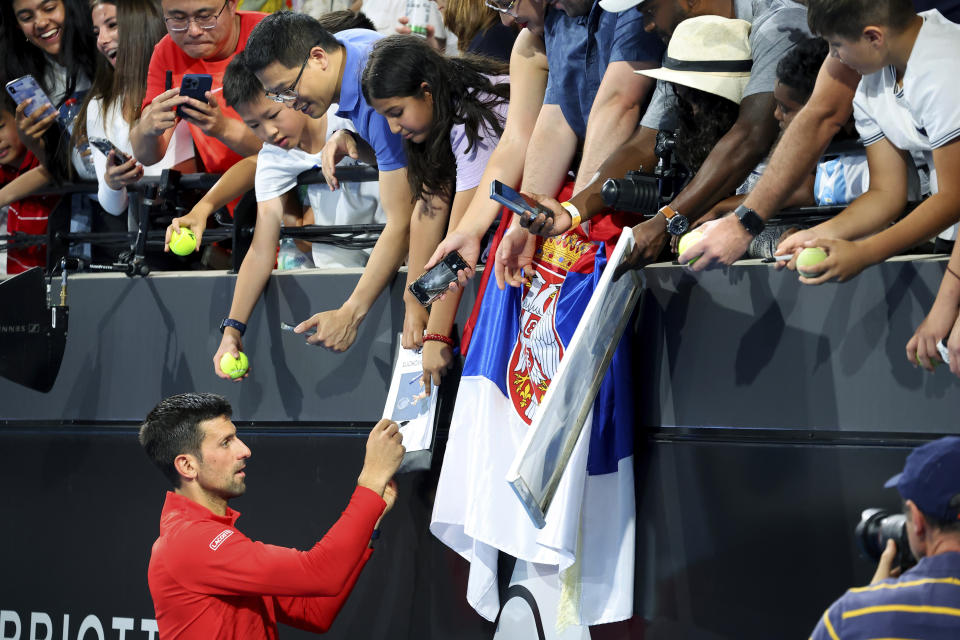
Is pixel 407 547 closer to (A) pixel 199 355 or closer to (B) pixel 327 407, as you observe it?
(B) pixel 327 407

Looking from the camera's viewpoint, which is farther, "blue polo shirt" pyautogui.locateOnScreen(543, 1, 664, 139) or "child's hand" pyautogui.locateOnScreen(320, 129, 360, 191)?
A: "child's hand" pyautogui.locateOnScreen(320, 129, 360, 191)

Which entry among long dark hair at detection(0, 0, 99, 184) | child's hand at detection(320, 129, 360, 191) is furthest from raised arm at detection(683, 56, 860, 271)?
long dark hair at detection(0, 0, 99, 184)

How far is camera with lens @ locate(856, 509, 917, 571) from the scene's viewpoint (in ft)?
7.98

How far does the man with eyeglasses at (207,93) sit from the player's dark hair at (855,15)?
94.3 inches

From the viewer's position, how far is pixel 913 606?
2.21 metres

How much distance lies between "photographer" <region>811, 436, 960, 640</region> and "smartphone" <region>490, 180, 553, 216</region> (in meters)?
1.13

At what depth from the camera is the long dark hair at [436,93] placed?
12.2 feet

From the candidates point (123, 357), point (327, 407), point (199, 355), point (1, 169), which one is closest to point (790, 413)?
point (327, 407)

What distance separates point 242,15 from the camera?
194 inches

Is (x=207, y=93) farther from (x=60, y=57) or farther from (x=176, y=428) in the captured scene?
(x=176, y=428)

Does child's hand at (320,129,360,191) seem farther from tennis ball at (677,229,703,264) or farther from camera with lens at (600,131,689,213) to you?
tennis ball at (677,229,703,264)

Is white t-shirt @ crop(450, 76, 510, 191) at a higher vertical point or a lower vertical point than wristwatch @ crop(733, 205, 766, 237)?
higher

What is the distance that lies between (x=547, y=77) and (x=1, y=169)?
3021 millimetres

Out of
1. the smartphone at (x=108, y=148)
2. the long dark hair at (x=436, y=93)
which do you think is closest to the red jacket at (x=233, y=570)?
the long dark hair at (x=436, y=93)
